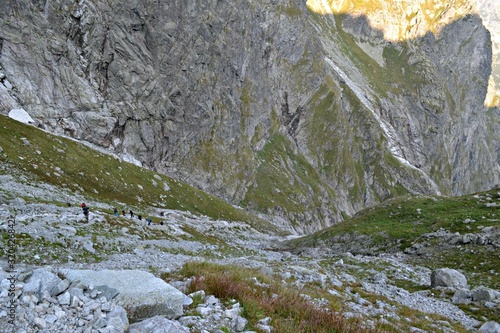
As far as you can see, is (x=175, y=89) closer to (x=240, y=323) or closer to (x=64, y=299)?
(x=64, y=299)

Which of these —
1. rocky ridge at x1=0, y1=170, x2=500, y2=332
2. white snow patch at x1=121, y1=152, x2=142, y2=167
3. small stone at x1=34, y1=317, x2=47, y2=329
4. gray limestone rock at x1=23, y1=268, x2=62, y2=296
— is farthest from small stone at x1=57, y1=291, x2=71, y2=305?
white snow patch at x1=121, y1=152, x2=142, y2=167

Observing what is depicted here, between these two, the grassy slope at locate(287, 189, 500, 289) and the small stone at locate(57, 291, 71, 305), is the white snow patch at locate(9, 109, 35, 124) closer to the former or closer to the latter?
the grassy slope at locate(287, 189, 500, 289)

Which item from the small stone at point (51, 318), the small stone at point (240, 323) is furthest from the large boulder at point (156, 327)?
the small stone at point (51, 318)

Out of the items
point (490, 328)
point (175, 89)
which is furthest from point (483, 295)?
point (175, 89)

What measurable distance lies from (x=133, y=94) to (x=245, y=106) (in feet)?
218

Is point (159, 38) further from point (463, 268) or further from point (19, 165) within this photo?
point (463, 268)

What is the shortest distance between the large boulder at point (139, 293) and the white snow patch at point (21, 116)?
83.6m

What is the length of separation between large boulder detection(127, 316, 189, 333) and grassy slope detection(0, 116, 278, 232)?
44766 mm

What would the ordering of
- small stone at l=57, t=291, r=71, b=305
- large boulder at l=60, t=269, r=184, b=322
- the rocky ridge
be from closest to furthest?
1. the rocky ridge
2. small stone at l=57, t=291, r=71, b=305
3. large boulder at l=60, t=269, r=184, b=322

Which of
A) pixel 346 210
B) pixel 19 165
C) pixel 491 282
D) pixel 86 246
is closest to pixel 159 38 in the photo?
pixel 19 165

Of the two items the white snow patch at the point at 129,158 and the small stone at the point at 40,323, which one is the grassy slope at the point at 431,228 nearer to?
the small stone at the point at 40,323

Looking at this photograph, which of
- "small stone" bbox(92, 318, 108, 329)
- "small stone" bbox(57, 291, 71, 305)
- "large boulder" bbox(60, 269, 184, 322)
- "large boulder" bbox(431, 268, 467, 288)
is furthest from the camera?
"large boulder" bbox(431, 268, 467, 288)

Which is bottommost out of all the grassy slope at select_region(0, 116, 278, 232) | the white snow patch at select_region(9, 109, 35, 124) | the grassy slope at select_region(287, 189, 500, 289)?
the grassy slope at select_region(0, 116, 278, 232)

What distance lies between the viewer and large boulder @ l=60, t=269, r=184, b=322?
832 cm
